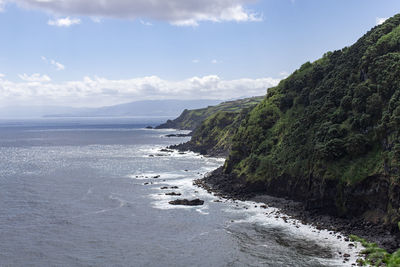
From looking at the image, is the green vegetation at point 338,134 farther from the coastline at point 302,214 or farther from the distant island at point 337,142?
the coastline at point 302,214

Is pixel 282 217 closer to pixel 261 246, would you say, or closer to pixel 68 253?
pixel 261 246

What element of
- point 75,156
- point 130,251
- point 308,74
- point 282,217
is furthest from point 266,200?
point 75,156

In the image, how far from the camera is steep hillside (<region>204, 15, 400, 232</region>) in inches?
2574

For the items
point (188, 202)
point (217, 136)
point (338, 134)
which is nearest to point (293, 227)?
point (338, 134)

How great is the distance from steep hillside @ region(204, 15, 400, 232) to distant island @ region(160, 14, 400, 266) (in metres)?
0.19

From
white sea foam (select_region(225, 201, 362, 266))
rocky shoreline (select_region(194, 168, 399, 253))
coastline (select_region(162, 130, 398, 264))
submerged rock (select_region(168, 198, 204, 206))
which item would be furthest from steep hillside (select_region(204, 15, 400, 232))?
submerged rock (select_region(168, 198, 204, 206))

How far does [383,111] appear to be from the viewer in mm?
71250

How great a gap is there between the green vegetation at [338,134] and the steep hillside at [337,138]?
181mm

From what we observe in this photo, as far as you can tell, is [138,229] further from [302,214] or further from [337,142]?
[337,142]

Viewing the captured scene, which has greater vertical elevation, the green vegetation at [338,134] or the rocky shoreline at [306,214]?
the green vegetation at [338,134]

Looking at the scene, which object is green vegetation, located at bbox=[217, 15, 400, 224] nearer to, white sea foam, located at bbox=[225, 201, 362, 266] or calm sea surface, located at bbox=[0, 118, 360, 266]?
white sea foam, located at bbox=[225, 201, 362, 266]

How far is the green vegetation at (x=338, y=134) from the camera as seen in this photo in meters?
65.8

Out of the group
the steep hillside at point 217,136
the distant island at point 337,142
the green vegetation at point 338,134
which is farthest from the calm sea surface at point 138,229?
the steep hillside at point 217,136

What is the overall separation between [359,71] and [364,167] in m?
29.1
